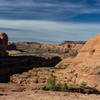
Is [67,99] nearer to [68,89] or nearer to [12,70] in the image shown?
[68,89]

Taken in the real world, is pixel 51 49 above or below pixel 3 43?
below

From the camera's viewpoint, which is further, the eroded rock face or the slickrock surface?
the slickrock surface

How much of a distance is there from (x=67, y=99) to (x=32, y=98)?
2.21m

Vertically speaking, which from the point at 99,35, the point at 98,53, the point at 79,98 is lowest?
the point at 79,98

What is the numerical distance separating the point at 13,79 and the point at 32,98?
896 inches

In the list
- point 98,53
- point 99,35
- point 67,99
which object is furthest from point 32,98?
point 99,35

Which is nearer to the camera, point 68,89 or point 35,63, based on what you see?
point 68,89

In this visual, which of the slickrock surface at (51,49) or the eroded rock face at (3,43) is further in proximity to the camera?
the slickrock surface at (51,49)

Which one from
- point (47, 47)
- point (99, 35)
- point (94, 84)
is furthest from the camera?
point (47, 47)

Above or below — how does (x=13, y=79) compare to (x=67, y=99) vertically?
below

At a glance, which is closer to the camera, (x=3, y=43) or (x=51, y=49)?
(x=3, y=43)

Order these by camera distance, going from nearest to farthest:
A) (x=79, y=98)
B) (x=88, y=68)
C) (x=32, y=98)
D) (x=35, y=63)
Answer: (x=32, y=98) → (x=79, y=98) → (x=88, y=68) → (x=35, y=63)

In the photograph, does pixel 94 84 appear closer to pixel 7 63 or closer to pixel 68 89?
pixel 68 89

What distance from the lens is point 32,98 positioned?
38.9 feet
